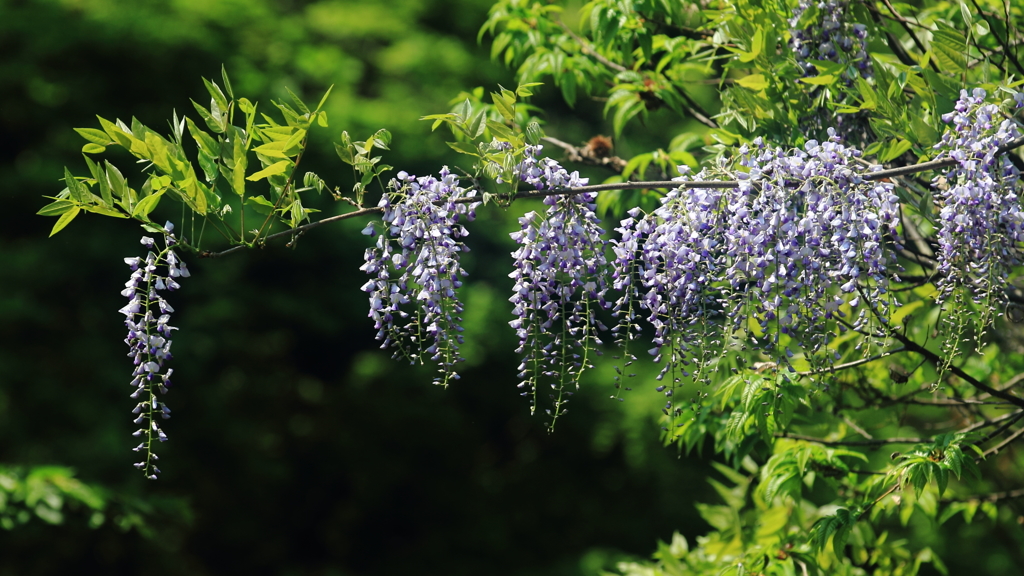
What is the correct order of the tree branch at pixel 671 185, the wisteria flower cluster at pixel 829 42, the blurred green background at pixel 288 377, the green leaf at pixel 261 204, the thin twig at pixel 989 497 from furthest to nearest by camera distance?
the blurred green background at pixel 288 377
the thin twig at pixel 989 497
the wisteria flower cluster at pixel 829 42
the green leaf at pixel 261 204
the tree branch at pixel 671 185

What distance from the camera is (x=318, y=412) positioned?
9641 millimetres

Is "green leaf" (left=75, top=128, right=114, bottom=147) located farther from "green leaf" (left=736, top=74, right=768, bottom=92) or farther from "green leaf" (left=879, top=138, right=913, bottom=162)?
"green leaf" (left=879, top=138, right=913, bottom=162)

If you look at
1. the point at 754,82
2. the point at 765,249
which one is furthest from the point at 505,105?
the point at 754,82

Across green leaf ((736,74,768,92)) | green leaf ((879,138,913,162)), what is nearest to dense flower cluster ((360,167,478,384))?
green leaf ((736,74,768,92))

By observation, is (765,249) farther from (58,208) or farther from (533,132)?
(58,208)

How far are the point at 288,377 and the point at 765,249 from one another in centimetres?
820

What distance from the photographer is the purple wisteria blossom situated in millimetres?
1832

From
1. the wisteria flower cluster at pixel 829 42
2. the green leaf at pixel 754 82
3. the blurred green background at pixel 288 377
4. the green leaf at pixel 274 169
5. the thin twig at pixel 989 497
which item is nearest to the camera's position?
the green leaf at pixel 274 169

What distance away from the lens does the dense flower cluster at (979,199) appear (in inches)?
70.7

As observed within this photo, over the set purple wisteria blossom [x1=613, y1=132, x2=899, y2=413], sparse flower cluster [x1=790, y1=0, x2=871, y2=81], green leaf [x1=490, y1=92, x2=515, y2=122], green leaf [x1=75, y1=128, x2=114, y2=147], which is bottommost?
purple wisteria blossom [x1=613, y1=132, x2=899, y2=413]

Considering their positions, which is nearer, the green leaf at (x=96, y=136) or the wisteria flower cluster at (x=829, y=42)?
the green leaf at (x=96, y=136)

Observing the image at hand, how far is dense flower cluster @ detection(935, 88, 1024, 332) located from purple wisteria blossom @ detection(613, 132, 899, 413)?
0.12 meters

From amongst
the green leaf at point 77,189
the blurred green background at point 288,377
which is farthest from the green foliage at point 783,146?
the blurred green background at point 288,377

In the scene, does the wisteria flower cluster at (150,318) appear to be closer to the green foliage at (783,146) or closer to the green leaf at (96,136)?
the green foliage at (783,146)
